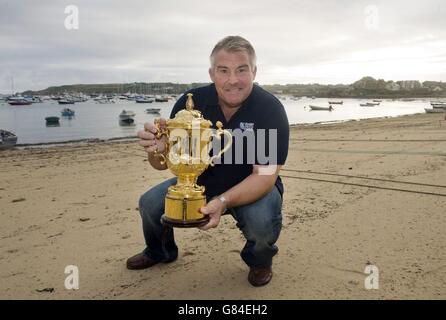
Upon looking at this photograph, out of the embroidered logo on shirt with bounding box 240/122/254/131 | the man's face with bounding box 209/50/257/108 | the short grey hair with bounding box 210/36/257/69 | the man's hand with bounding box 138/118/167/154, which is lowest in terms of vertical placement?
the man's hand with bounding box 138/118/167/154

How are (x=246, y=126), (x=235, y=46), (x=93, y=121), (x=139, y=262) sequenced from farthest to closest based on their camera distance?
(x=93, y=121) → (x=139, y=262) → (x=246, y=126) → (x=235, y=46)

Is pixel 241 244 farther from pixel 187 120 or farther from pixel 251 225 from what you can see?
pixel 187 120

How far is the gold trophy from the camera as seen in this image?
267cm

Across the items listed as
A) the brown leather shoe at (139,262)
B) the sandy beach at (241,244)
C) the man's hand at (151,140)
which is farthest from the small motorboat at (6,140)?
the man's hand at (151,140)

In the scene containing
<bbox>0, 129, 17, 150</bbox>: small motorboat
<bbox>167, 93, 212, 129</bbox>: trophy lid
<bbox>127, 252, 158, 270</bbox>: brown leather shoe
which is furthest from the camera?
<bbox>0, 129, 17, 150</bbox>: small motorboat

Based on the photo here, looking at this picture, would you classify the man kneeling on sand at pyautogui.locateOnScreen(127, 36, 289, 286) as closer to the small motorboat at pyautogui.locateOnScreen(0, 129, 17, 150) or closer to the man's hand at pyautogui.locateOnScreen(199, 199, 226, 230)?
the man's hand at pyautogui.locateOnScreen(199, 199, 226, 230)

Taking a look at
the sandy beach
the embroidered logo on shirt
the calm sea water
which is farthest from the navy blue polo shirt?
the calm sea water

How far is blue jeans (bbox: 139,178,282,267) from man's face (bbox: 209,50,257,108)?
81cm

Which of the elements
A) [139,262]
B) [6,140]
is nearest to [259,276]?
[139,262]

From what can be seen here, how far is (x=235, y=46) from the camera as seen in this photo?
289 centimetres

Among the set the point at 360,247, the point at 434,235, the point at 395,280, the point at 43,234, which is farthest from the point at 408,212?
the point at 43,234

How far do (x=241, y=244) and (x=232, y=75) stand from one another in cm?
170
